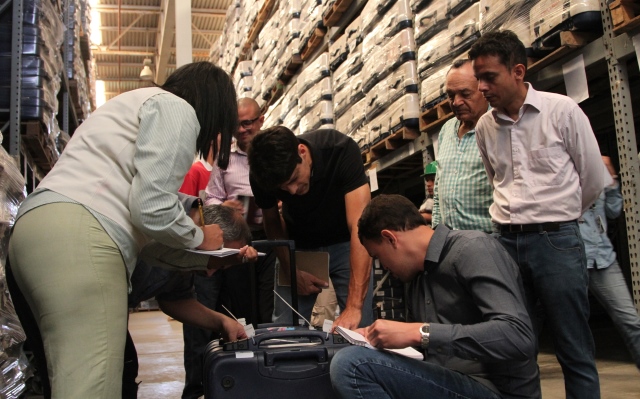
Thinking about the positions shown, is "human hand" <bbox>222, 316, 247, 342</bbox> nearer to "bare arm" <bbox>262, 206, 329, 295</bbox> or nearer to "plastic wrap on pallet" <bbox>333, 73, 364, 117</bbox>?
"bare arm" <bbox>262, 206, 329, 295</bbox>

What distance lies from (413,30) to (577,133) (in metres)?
2.90

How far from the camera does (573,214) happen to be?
8.87ft

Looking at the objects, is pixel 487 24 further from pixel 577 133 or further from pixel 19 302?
pixel 19 302

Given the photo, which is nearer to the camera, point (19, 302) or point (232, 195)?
point (19, 302)

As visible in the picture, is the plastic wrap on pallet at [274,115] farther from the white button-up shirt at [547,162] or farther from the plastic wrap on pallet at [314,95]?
the white button-up shirt at [547,162]

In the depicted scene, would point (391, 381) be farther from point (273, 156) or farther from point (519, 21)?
point (519, 21)

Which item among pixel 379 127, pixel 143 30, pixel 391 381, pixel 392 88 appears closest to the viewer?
pixel 391 381

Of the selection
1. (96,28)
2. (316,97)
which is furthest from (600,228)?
(96,28)

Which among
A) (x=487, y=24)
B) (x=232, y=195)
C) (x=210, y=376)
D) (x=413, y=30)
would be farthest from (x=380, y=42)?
(x=210, y=376)

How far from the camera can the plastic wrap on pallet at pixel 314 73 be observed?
281 inches

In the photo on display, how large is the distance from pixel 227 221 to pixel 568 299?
134cm

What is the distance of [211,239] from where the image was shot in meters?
2.11

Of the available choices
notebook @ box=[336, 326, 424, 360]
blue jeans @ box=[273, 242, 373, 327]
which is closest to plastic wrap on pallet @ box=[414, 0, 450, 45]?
blue jeans @ box=[273, 242, 373, 327]

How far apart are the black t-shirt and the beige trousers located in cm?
152
